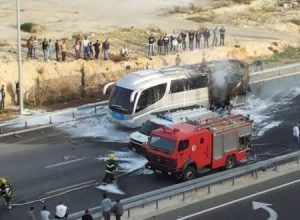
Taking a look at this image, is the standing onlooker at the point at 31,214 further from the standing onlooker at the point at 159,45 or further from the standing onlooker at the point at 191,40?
the standing onlooker at the point at 191,40

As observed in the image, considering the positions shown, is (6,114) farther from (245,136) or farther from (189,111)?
(245,136)

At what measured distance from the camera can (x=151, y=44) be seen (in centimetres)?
4784

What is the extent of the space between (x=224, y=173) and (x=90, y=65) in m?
19.6

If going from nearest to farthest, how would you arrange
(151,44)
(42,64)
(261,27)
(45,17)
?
(42,64), (151,44), (45,17), (261,27)

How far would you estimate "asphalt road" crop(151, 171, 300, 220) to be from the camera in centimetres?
2406

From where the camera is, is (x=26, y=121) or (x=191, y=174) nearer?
(x=191, y=174)

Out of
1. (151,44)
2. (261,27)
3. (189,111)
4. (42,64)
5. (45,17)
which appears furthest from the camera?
(261,27)

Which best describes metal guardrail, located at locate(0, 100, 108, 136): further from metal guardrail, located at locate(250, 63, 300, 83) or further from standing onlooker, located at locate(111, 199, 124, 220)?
standing onlooker, located at locate(111, 199, 124, 220)

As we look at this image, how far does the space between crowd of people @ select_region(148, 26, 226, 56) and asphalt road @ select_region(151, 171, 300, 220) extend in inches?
887

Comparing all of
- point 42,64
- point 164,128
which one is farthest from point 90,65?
point 164,128

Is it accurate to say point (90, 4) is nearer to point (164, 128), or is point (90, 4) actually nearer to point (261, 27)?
point (261, 27)

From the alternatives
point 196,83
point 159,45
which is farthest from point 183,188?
point 159,45

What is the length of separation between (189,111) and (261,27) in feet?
110

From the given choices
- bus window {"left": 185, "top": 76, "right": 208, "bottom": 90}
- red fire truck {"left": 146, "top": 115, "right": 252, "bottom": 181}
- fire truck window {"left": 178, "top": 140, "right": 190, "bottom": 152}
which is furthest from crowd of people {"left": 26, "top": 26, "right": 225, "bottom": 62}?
fire truck window {"left": 178, "top": 140, "right": 190, "bottom": 152}
